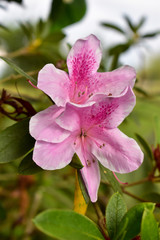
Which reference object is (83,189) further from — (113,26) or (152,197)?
(113,26)

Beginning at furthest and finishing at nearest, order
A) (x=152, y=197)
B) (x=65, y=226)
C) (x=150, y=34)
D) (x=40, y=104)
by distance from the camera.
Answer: (x=150, y=34) < (x=40, y=104) < (x=152, y=197) < (x=65, y=226)

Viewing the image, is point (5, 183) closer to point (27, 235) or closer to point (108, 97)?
point (27, 235)

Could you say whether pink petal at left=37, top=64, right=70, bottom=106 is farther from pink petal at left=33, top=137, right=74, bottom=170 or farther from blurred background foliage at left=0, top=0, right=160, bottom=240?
blurred background foliage at left=0, top=0, right=160, bottom=240

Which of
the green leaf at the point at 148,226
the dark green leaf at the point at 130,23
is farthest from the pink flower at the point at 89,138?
the dark green leaf at the point at 130,23

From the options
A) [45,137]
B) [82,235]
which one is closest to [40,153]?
[45,137]

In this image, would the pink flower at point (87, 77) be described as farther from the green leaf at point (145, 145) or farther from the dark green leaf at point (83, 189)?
the green leaf at point (145, 145)

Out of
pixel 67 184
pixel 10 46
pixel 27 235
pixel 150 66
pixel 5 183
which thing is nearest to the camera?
pixel 27 235

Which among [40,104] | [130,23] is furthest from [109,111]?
[130,23]
